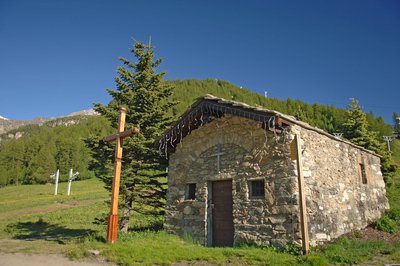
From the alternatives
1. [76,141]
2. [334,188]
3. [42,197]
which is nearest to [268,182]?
[334,188]

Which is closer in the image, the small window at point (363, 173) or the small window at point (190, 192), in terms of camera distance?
the small window at point (190, 192)

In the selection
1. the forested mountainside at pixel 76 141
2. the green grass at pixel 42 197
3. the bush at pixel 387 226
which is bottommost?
the bush at pixel 387 226

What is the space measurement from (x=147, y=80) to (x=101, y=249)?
25.5 feet

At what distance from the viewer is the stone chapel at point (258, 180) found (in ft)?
28.4

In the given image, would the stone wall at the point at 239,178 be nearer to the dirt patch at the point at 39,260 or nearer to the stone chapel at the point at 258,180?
the stone chapel at the point at 258,180

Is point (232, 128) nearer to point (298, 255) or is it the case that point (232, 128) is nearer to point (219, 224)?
point (219, 224)

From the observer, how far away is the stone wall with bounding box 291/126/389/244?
8.73 metres

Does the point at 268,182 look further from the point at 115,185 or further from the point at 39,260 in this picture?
the point at 39,260

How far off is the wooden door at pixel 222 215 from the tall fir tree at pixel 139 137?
10.2 feet

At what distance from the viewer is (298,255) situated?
7645 millimetres

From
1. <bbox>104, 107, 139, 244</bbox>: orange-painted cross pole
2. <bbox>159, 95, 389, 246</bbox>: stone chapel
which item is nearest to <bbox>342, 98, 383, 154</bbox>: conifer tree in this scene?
<bbox>159, 95, 389, 246</bbox>: stone chapel

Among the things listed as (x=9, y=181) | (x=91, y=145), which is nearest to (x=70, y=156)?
(x=9, y=181)

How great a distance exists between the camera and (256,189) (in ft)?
31.6

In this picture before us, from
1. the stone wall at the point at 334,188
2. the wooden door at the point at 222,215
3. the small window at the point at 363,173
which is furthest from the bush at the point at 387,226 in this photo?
the wooden door at the point at 222,215
